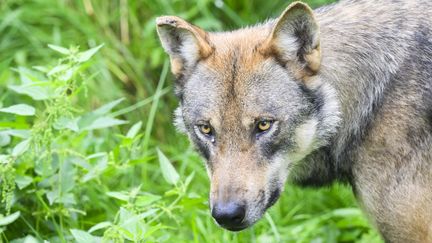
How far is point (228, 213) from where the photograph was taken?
5.21 meters

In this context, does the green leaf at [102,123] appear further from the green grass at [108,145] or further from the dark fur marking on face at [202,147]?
the dark fur marking on face at [202,147]

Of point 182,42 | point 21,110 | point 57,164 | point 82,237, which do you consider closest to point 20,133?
point 21,110

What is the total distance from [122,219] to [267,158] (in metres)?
1.01

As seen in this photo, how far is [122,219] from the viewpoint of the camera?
5551mm

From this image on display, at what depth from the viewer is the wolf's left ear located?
5402 millimetres

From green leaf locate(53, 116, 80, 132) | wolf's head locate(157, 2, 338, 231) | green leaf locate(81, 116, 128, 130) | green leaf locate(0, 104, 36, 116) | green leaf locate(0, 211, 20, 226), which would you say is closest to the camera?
wolf's head locate(157, 2, 338, 231)

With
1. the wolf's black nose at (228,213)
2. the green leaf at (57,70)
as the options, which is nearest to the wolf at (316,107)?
the wolf's black nose at (228,213)

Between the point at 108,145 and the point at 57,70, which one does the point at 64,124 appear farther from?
the point at 108,145

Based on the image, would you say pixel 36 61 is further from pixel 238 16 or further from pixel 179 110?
pixel 179 110

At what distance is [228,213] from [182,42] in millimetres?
1300

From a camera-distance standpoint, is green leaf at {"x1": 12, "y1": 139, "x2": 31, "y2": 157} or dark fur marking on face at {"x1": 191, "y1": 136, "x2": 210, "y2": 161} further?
green leaf at {"x1": 12, "y1": 139, "x2": 31, "y2": 157}

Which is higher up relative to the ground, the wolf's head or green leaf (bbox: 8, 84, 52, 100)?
green leaf (bbox: 8, 84, 52, 100)

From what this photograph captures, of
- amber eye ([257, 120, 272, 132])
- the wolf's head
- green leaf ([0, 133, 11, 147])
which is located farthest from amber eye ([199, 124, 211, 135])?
green leaf ([0, 133, 11, 147])

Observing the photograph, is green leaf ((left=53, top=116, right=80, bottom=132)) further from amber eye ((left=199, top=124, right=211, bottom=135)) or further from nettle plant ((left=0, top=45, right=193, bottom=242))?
amber eye ((left=199, top=124, right=211, bottom=135))
